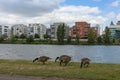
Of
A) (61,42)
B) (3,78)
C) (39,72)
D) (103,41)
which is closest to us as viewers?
(3,78)

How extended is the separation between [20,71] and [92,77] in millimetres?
4651

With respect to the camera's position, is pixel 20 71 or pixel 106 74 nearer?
pixel 106 74

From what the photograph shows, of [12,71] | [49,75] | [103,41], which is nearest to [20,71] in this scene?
[12,71]

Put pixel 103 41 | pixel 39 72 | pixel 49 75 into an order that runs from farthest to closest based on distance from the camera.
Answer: pixel 103 41, pixel 39 72, pixel 49 75

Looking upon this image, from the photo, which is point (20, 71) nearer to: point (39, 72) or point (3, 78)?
point (39, 72)

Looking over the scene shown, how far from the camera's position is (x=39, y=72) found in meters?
16.9

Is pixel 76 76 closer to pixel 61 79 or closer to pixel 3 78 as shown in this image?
pixel 61 79

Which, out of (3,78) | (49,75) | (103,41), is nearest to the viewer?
(3,78)

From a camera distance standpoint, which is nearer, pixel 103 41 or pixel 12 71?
pixel 12 71

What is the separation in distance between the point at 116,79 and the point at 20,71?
591 centimetres

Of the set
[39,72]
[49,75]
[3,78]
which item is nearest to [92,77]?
[49,75]

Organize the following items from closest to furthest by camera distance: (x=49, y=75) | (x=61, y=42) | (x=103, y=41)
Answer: (x=49, y=75), (x=61, y=42), (x=103, y=41)

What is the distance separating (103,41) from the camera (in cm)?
16425

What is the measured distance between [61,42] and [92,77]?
5409 inches
